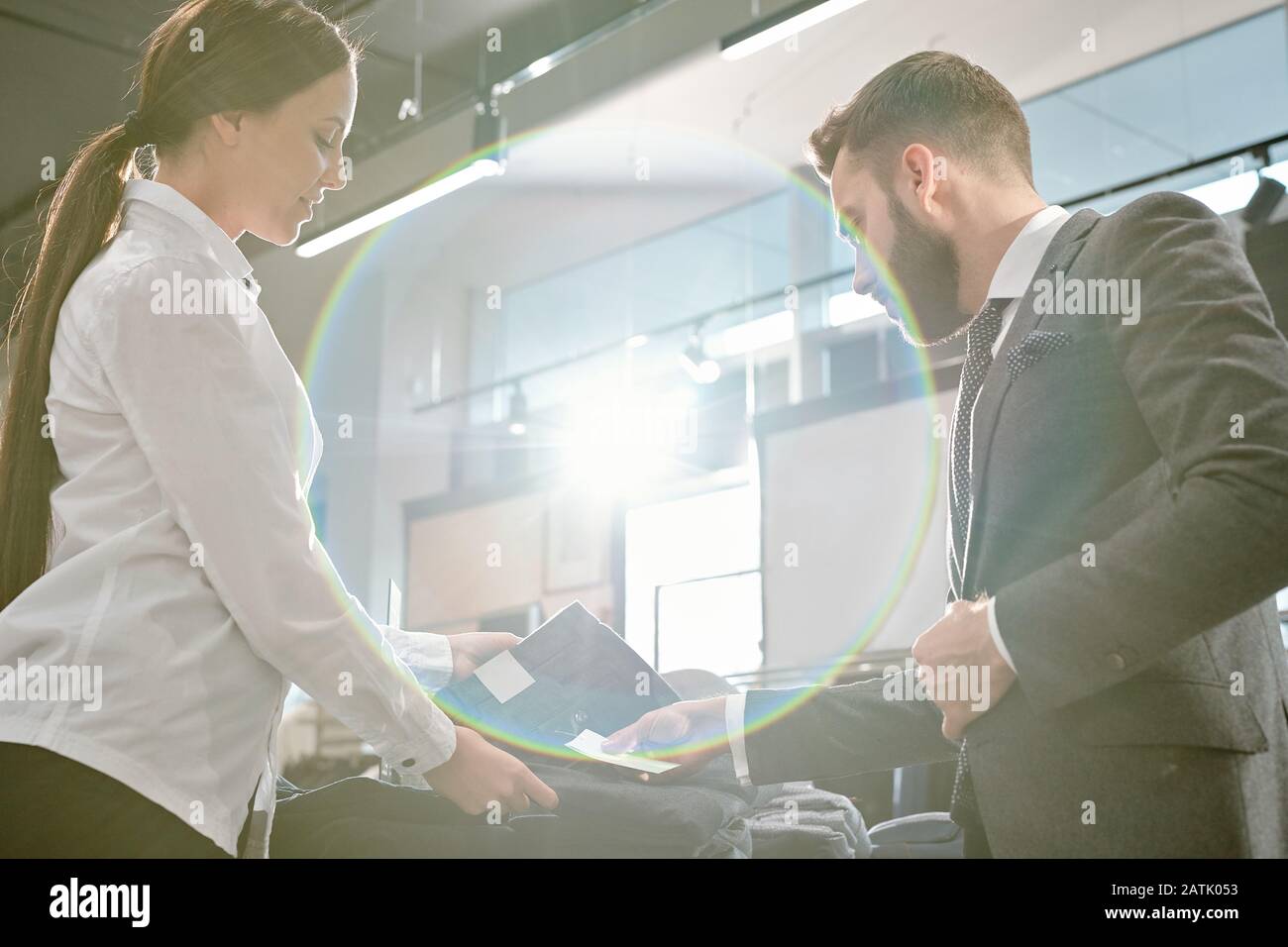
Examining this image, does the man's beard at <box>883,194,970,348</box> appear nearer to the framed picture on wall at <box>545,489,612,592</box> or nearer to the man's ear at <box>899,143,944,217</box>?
the man's ear at <box>899,143,944,217</box>

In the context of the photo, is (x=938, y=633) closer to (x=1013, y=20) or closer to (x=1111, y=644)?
(x=1111, y=644)

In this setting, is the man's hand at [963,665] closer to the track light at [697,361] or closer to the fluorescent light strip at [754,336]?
the track light at [697,361]

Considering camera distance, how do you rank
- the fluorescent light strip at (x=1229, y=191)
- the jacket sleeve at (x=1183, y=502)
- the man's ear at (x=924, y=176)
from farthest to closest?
1. the fluorescent light strip at (x=1229, y=191)
2. the man's ear at (x=924, y=176)
3. the jacket sleeve at (x=1183, y=502)

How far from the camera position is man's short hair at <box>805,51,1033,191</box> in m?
1.53

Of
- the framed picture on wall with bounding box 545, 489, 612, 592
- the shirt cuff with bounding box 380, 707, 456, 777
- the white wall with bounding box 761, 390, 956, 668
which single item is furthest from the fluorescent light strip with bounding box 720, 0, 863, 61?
the framed picture on wall with bounding box 545, 489, 612, 592

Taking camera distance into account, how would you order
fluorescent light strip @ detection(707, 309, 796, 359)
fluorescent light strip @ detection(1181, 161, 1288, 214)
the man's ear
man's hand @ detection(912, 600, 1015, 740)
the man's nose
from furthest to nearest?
fluorescent light strip @ detection(707, 309, 796, 359), fluorescent light strip @ detection(1181, 161, 1288, 214), the man's nose, the man's ear, man's hand @ detection(912, 600, 1015, 740)

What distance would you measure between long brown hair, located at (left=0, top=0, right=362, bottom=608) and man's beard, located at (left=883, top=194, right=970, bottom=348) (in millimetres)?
774

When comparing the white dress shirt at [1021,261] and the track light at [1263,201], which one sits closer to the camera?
the white dress shirt at [1021,261]

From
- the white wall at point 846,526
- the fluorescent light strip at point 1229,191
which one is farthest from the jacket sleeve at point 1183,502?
the fluorescent light strip at point 1229,191

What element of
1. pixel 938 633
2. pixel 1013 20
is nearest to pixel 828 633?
pixel 1013 20

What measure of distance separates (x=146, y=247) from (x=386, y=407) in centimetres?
971

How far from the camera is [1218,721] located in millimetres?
1107

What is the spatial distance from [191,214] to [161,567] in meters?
0.43

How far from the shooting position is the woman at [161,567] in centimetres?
110
